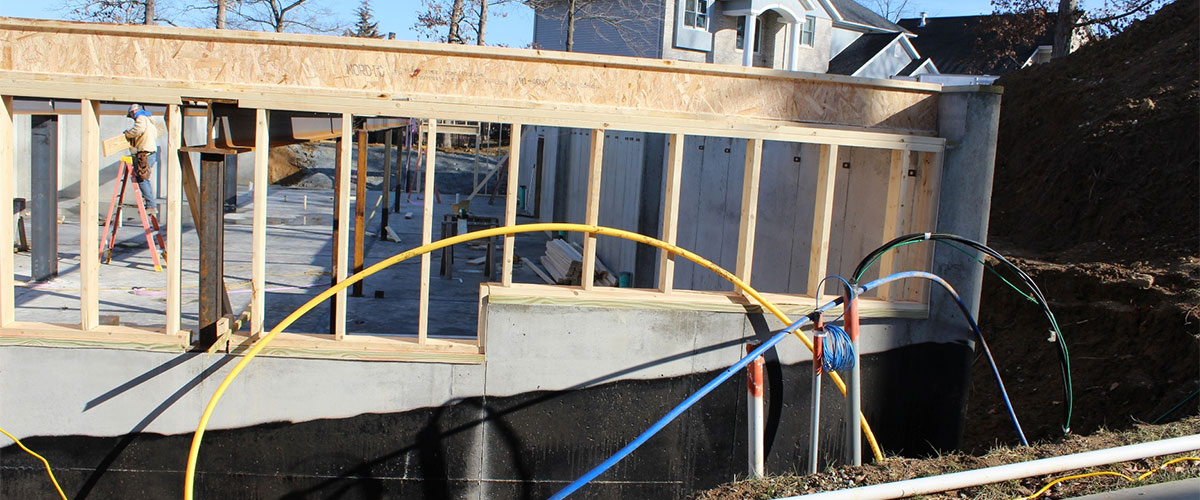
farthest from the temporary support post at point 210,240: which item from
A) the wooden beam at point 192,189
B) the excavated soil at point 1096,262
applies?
the excavated soil at point 1096,262

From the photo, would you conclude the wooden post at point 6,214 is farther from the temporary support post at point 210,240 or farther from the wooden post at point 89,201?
the temporary support post at point 210,240

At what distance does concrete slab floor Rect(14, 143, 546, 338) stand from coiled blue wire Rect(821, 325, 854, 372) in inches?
184

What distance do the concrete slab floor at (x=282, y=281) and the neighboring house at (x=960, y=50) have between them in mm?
21579

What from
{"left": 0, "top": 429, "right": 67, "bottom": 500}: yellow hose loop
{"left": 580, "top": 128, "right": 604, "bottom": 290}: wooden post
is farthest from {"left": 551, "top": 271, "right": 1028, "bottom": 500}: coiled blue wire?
{"left": 0, "top": 429, "right": 67, "bottom": 500}: yellow hose loop

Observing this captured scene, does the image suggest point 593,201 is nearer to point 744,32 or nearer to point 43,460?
point 43,460

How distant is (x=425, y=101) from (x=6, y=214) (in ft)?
9.29

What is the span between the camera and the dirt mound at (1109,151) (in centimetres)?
948

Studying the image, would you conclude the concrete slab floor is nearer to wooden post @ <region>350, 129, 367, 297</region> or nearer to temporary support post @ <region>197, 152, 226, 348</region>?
wooden post @ <region>350, 129, 367, 297</region>

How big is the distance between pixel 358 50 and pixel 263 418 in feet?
8.51

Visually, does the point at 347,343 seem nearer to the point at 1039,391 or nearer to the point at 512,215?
the point at 512,215

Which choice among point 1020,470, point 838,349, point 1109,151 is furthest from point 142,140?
point 1109,151

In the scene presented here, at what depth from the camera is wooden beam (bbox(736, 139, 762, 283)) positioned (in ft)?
20.6

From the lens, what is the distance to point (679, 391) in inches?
245

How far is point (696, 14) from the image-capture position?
31938 mm
